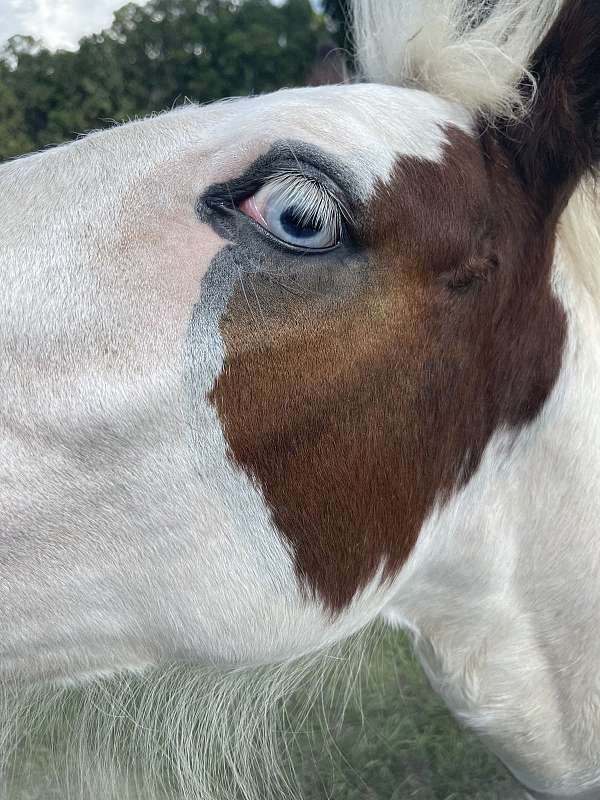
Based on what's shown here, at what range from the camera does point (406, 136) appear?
1.41 metres

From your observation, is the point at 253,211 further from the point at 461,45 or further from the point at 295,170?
the point at 461,45

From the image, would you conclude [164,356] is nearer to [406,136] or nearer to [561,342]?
[406,136]

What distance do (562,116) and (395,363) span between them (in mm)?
519

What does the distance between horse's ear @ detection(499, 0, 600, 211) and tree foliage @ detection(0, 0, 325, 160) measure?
8.55 m

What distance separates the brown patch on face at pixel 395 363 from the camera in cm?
131

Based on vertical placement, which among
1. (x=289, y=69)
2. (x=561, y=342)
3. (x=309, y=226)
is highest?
(x=309, y=226)

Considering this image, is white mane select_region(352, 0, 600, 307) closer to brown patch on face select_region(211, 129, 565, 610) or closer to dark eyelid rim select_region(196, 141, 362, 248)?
brown patch on face select_region(211, 129, 565, 610)

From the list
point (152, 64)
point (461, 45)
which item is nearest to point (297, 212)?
point (461, 45)

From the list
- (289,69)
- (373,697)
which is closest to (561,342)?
(373,697)

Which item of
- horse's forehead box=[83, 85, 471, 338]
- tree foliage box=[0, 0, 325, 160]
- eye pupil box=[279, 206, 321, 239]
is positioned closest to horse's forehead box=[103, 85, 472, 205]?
horse's forehead box=[83, 85, 471, 338]

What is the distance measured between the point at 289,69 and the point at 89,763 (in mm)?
20374

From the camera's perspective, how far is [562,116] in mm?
1401

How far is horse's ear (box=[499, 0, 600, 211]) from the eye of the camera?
1388 mm

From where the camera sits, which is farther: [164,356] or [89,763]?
[89,763]
